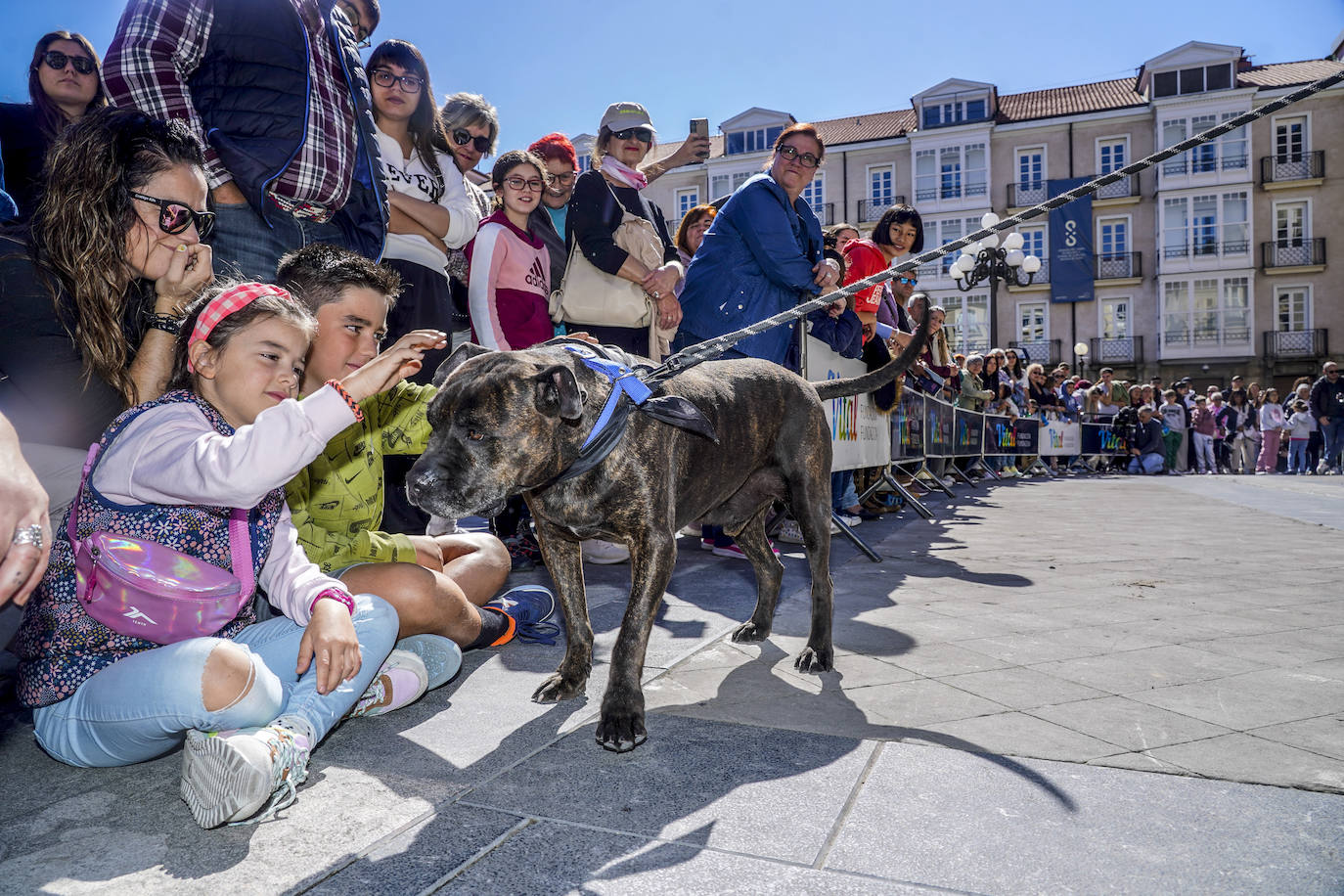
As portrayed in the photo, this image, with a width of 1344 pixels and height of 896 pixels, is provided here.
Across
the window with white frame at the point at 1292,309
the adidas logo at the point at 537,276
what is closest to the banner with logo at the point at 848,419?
the adidas logo at the point at 537,276

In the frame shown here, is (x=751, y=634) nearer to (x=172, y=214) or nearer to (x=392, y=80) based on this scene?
(x=172, y=214)

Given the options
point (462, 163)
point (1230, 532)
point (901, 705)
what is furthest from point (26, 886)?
point (1230, 532)

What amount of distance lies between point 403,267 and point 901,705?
303 cm

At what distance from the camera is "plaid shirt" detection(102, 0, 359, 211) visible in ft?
9.77

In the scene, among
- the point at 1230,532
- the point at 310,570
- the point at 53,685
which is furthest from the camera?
the point at 1230,532

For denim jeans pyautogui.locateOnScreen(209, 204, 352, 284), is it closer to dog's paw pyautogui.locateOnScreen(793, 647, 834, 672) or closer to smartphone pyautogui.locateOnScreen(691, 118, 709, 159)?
dog's paw pyautogui.locateOnScreen(793, 647, 834, 672)

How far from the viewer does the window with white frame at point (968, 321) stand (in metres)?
35.5

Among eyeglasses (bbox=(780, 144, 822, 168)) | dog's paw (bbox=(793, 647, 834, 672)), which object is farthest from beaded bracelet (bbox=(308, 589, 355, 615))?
eyeglasses (bbox=(780, 144, 822, 168))

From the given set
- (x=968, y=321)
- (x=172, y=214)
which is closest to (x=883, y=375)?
(x=172, y=214)

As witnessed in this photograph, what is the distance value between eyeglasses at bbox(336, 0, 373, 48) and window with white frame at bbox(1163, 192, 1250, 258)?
36964mm

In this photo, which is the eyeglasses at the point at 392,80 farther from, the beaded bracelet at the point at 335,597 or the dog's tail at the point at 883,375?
the beaded bracelet at the point at 335,597

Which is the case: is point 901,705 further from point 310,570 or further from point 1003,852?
point 310,570

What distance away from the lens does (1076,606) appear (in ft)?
13.1

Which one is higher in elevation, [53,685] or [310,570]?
[310,570]
